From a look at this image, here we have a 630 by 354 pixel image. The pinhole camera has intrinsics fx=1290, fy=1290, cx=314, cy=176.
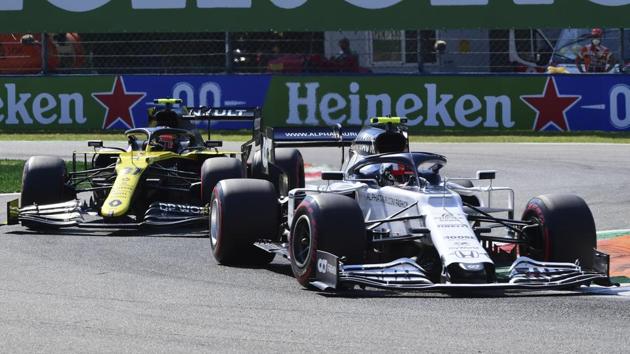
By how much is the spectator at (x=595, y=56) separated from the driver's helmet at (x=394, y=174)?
14681mm

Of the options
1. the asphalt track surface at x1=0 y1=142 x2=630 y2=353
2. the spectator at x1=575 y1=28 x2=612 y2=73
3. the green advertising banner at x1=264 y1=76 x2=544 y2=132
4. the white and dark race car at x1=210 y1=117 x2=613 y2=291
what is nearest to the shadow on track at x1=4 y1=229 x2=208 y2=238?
the asphalt track surface at x1=0 y1=142 x2=630 y2=353

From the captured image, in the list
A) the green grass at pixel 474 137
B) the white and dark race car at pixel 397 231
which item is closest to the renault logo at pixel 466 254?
the white and dark race car at pixel 397 231

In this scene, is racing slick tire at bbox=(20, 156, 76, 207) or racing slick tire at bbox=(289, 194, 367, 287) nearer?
racing slick tire at bbox=(289, 194, 367, 287)

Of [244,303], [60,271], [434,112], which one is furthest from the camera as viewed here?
[434,112]

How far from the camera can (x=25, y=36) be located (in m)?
25.5

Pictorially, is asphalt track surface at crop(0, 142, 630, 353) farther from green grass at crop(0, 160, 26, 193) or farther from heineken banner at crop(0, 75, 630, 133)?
heineken banner at crop(0, 75, 630, 133)

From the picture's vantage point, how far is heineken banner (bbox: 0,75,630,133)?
76.4 feet

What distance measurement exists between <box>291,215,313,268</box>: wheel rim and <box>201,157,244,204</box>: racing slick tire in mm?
3267

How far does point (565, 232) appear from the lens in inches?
350

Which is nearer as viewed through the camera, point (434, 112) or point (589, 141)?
point (589, 141)

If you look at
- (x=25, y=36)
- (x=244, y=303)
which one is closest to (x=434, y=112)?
(x=25, y=36)

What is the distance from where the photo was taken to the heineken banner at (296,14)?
23906 millimetres

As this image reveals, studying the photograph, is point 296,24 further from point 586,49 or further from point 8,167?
point 8,167

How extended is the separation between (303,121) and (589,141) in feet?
17.4
